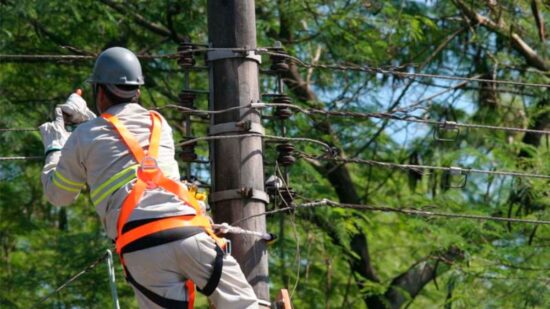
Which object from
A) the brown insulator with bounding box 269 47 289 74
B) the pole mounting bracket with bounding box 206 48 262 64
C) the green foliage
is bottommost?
the green foliage

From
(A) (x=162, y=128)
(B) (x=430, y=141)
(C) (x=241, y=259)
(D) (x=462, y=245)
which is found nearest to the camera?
(A) (x=162, y=128)

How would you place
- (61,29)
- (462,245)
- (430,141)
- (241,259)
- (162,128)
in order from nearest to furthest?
1. (162,128)
2. (241,259)
3. (462,245)
4. (61,29)
5. (430,141)

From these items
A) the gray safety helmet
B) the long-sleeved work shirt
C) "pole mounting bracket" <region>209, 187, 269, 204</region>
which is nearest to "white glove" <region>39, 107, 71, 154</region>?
the long-sleeved work shirt

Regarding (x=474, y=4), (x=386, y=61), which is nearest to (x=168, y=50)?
(x=386, y=61)

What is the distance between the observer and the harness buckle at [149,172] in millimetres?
6570

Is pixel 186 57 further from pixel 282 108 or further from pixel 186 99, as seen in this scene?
pixel 282 108

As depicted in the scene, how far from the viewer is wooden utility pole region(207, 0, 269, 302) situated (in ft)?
24.7

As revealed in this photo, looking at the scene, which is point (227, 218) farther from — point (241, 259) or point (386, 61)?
point (386, 61)

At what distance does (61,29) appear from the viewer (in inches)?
593

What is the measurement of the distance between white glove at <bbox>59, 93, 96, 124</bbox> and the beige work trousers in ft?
3.58

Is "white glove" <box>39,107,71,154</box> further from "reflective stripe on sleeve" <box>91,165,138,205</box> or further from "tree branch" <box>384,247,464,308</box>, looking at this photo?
"tree branch" <box>384,247,464,308</box>

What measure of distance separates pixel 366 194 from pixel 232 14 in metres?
8.56

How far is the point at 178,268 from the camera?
6.61 metres

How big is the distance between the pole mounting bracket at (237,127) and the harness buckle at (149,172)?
1233 mm
